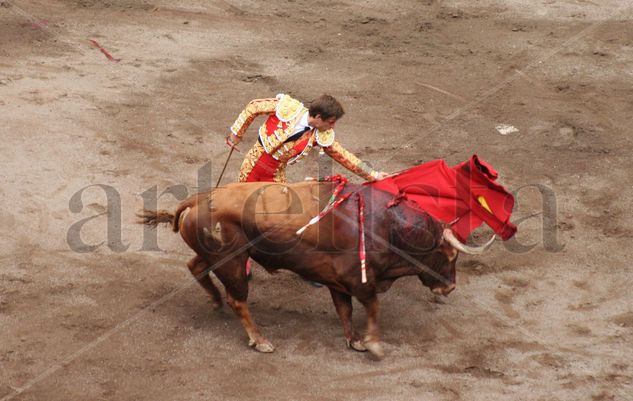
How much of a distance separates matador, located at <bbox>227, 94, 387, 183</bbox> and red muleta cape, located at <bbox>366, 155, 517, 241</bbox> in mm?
272

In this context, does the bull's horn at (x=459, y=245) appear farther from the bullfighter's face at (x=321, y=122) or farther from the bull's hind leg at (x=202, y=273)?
the bull's hind leg at (x=202, y=273)

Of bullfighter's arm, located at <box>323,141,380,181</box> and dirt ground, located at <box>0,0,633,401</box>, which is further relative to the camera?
bullfighter's arm, located at <box>323,141,380,181</box>

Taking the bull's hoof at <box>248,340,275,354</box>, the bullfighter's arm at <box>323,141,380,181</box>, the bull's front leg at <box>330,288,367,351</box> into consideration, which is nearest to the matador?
the bullfighter's arm at <box>323,141,380,181</box>

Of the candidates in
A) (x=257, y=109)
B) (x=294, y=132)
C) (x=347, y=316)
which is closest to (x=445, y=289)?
(x=347, y=316)

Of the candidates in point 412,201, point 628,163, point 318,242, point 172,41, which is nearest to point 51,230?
point 318,242

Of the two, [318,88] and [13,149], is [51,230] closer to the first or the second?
[13,149]

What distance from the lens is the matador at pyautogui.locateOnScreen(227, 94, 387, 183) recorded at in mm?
8258

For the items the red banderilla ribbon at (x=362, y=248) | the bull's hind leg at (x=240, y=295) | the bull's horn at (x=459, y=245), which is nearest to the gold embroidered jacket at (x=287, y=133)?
the red banderilla ribbon at (x=362, y=248)

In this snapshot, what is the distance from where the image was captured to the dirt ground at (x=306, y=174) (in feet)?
26.0

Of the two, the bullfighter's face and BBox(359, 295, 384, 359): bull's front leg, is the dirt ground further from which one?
the bullfighter's face

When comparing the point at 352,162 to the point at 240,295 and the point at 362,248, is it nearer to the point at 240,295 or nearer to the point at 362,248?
the point at 362,248

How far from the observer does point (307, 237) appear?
7934mm

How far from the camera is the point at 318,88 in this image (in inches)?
492

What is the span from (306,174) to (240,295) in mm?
2960
